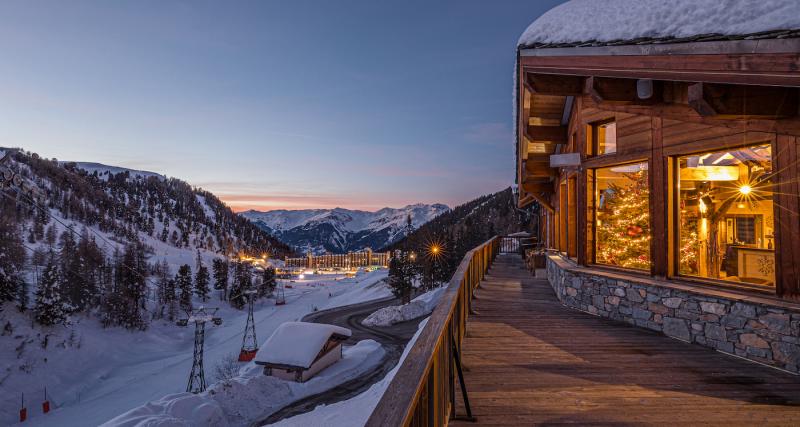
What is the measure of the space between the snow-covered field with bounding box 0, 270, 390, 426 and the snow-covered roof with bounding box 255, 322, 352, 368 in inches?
90.9

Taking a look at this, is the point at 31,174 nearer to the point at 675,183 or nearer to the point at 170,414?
the point at 170,414

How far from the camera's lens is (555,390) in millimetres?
3977

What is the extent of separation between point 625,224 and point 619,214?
31 cm

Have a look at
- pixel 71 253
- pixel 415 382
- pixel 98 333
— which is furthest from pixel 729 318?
pixel 71 253

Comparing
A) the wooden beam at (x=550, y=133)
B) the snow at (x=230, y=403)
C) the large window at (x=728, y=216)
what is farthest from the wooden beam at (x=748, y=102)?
the snow at (x=230, y=403)

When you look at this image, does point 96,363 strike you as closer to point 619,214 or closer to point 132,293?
point 132,293

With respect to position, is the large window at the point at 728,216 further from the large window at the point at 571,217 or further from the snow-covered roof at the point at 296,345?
the snow-covered roof at the point at 296,345

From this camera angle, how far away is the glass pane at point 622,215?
7.71 metres

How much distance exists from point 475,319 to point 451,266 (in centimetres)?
4168

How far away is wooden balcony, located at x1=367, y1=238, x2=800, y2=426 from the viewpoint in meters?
2.56

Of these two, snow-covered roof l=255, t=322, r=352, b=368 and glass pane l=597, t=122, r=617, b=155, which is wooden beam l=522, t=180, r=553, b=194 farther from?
snow-covered roof l=255, t=322, r=352, b=368

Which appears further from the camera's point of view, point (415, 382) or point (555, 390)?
point (555, 390)

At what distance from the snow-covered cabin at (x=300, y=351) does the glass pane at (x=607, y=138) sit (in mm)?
19106

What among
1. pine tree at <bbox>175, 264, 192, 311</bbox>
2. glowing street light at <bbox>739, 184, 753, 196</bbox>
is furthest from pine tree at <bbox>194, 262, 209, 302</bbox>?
glowing street light at <bbox>739, 184, 753, 196</bbox>
